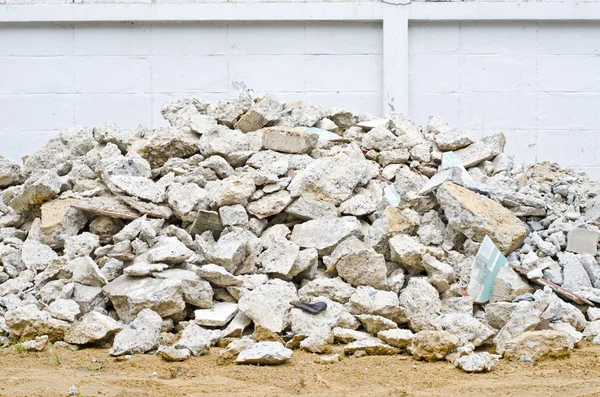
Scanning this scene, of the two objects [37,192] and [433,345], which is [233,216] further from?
[433,345]

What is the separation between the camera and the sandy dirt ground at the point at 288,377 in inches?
139

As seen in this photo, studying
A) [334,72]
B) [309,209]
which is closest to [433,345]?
[309,209]

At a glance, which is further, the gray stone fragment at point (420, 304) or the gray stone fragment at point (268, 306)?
the gray stone fragment at point (420, 304)

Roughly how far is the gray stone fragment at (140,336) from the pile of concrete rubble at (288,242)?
13 mm

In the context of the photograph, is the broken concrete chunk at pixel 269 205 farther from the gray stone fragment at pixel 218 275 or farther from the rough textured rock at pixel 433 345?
the rough textured rock at pixel 433 345

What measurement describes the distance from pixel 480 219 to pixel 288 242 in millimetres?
1319

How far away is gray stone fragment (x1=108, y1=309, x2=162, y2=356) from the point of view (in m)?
4.27

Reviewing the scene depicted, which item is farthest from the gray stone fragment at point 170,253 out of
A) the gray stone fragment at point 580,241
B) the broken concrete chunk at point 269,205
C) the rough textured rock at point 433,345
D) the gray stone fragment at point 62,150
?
the gray stone fragment at point 580,241

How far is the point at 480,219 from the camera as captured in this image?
525 cm

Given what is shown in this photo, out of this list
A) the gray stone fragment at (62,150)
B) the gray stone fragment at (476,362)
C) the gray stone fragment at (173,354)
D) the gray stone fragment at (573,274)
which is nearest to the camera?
the gray stone fragment at (476,362)

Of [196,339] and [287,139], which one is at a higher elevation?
[287,139]

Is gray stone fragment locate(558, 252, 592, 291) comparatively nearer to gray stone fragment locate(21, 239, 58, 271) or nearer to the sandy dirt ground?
the sandy dirt ground

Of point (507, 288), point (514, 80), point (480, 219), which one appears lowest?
point (507, 288)

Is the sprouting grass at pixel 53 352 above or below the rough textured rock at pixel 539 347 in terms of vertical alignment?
below
